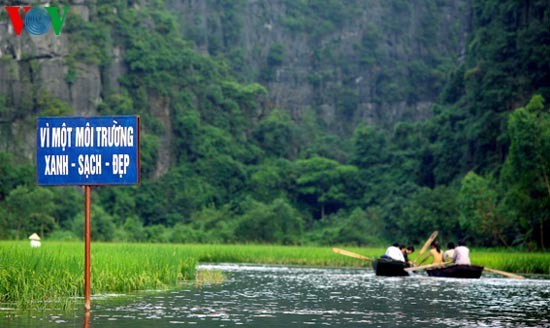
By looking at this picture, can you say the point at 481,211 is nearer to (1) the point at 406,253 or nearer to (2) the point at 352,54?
(1) the point at 406,253

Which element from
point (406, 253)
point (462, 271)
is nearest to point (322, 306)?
point (462, 271)

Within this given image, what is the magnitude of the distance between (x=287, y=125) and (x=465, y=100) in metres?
22.2

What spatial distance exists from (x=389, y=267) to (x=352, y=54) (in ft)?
296

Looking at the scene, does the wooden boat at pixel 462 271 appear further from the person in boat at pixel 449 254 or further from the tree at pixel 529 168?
the tree at pixel 529 168

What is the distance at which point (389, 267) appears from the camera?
119 ft

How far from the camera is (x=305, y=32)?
12425 cm

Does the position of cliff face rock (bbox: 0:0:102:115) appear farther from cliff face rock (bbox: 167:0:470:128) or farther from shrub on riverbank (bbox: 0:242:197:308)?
shrub on riverbank (bbox: 0:242:197:308)

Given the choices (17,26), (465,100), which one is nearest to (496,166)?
(465,100)

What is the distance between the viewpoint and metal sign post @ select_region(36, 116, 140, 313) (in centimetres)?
1805

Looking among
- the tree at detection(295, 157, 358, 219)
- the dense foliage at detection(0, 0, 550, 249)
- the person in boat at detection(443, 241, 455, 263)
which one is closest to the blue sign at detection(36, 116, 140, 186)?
the person in boat at detection(443, 241, 455, 263)

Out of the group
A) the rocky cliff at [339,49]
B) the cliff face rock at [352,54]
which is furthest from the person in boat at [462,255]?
the cliff face rock at [352,54]

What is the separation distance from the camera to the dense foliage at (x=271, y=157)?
7300 cm

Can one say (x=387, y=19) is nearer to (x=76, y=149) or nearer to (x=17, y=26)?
(x=17, y=26)

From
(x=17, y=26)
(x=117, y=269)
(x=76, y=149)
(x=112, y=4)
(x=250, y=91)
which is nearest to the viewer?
(x=76, y=149)
